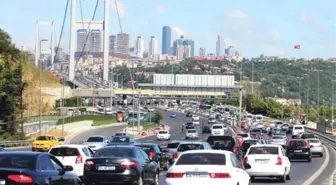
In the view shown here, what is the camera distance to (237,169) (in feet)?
59.9

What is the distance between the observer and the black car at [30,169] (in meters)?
14.9

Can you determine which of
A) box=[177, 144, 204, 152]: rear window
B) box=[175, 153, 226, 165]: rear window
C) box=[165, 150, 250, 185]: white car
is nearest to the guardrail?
box=[177, 144, 204, 152]: rear window

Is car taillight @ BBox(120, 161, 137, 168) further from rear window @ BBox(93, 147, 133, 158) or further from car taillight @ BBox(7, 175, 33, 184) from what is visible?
car taillight @ BBox(7, 175, 33, 184)

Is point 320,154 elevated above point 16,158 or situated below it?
below

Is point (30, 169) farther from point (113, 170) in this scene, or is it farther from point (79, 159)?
point (79, 159)

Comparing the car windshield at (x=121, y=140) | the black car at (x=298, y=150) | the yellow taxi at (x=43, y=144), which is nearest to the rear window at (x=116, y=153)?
the black car at (x=298, y=150)

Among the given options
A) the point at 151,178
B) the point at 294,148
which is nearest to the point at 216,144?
the point at 294,148

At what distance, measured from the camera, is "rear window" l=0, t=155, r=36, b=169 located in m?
15.6

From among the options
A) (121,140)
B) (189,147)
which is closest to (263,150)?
(189,147)

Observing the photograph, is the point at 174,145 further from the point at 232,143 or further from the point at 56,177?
the point at 56,177

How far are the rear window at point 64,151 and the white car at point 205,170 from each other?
872 cm

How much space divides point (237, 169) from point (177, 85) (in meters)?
142

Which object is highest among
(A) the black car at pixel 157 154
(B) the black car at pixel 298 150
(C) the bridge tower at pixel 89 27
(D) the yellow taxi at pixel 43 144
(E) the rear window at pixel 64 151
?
(C) the bridge tower at pixel 89 27

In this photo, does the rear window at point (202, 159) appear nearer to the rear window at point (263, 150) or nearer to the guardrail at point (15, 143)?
the rear window at point (263, 150)
